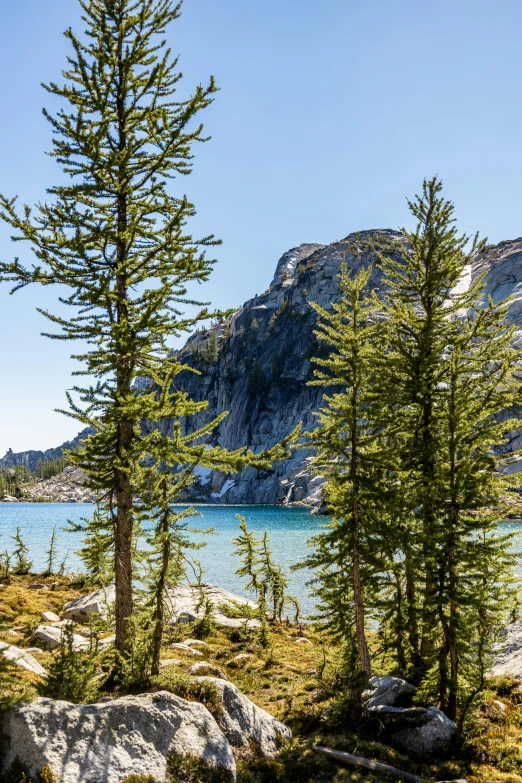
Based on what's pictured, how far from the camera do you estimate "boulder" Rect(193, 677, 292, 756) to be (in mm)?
10398

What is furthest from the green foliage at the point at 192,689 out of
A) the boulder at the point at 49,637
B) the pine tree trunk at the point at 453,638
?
the boulder at the point at 49,637

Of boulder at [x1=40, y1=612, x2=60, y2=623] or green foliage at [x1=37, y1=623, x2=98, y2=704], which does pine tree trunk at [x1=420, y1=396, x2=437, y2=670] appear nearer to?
green foliage at [x1=37, y1=623, x2=98, y2=704]

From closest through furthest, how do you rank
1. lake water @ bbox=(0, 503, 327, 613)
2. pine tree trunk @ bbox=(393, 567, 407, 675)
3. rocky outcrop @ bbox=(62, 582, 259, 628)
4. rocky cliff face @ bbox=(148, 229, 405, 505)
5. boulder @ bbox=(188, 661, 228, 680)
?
1. boulder @ bbox=(188, 661, 228, 680)
2. pine tree trunk @ bbox=(393, 567, 407, 675)
3. rocky outcrop @ bbox=(62, 582, 259, 628)
4. lake water @ bbox=(0, 503, 327, 613)
5. rocky cliff face @ bbox=(148, 229, 405, 505)

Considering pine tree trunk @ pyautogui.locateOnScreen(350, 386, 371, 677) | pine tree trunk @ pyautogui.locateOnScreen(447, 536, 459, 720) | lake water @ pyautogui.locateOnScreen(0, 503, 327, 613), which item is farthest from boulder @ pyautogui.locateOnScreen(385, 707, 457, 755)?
lake water @ pyautogui.locateOnScreen(0, 503, 327, 613)

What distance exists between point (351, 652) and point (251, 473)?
15423cm

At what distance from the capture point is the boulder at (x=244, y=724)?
1040 centimetres

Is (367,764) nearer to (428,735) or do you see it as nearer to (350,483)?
(428,735)

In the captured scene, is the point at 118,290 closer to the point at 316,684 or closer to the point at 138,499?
the point at 138,499

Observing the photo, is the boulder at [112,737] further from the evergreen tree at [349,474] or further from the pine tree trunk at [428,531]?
the pine tree trunk at [428,531]

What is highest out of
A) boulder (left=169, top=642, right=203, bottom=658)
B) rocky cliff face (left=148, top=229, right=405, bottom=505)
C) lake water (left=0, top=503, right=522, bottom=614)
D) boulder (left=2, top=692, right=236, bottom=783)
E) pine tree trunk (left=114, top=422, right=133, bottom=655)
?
rocky cliff face (left=148, top=229, right=405, bottom=505)

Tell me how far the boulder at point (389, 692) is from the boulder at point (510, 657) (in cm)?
412

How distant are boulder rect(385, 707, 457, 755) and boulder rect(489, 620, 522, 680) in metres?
4.92

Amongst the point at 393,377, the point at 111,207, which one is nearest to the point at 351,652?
the point at 393,377

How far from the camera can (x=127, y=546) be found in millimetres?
11891
